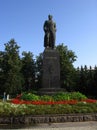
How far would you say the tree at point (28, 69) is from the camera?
5006 cm

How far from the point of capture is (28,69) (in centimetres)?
5028

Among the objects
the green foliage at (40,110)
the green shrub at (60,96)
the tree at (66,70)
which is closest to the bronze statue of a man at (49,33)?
the green shrub at (60,96)

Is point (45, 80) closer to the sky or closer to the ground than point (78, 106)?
closer to the sky

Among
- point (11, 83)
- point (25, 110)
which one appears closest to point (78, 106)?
point (25, 110)

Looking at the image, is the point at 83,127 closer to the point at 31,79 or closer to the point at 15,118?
the point at 15,118

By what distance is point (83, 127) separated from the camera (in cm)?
1068

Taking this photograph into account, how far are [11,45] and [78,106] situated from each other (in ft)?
112

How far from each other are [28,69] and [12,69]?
246 inches

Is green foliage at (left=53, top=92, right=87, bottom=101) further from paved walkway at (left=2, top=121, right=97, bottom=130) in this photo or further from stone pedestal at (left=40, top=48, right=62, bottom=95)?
paved walkway at (left=2, top=121, right=97, bottom=130)

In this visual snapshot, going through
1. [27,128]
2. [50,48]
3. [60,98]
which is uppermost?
[50,48]

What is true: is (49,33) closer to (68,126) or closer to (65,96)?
(65,96)

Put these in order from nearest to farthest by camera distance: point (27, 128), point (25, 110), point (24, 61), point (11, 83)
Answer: point (27, 128) → point (25, 110) → point (11, 83) → point (24, 61)

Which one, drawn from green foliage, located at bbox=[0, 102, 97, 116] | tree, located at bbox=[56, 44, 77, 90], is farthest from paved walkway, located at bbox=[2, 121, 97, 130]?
tree, located at bbox=[56, 44, 77, 90]

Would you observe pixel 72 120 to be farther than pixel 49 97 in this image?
No
